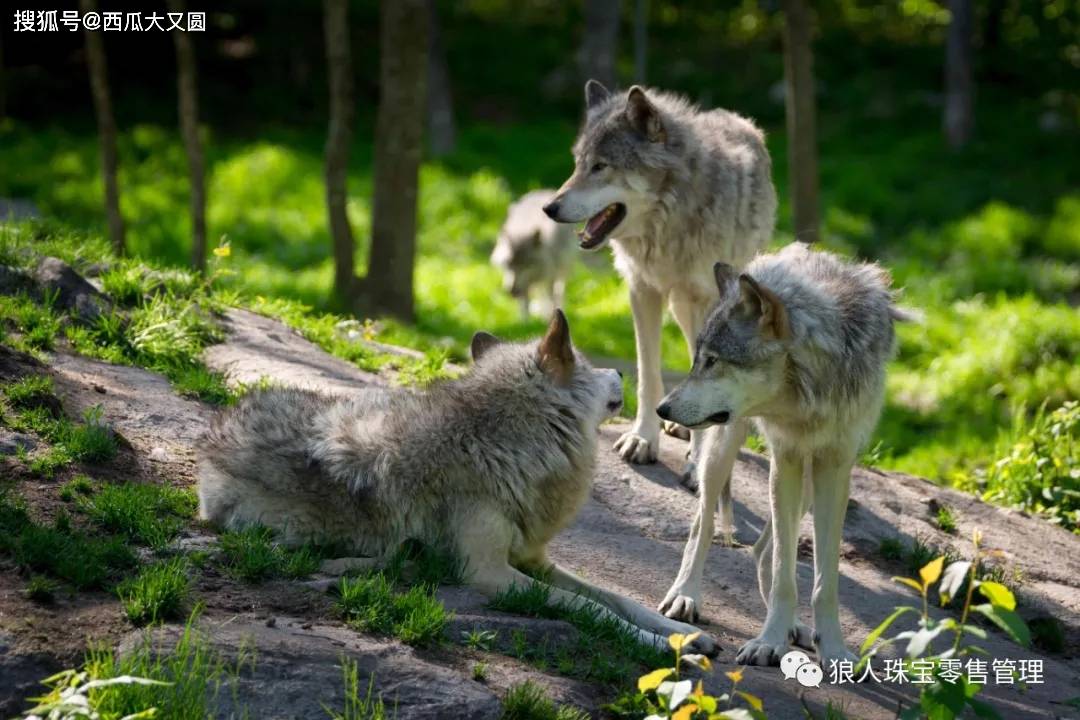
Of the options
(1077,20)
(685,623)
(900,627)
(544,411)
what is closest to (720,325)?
(544,411)

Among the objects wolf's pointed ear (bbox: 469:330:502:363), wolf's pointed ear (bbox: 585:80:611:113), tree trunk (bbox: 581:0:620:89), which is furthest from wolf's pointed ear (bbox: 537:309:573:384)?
tree trunk (bbox: 581:0:620:89)

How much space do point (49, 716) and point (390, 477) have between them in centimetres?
183

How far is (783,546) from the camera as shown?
511cm

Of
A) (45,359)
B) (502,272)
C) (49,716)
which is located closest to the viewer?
(49,716)

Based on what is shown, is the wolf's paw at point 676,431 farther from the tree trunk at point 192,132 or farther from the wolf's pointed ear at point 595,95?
the tree trunk at point 192,132

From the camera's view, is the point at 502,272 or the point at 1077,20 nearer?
the point at 502,272

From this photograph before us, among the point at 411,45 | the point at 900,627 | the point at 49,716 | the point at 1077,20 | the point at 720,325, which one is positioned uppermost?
the point at 1077,20

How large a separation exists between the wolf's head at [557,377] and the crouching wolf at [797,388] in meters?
0.49

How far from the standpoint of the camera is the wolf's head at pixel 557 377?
204 inches

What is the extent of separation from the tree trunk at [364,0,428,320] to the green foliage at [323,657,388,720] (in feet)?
22.6

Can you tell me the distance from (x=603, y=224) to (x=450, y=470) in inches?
94.7

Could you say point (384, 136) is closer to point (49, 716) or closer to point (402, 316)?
point (402, 316)

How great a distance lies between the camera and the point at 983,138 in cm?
1866

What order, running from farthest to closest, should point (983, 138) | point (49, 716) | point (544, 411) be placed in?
1. point (983, 138)
2. point (544, 411)
3. point (49, 716)
